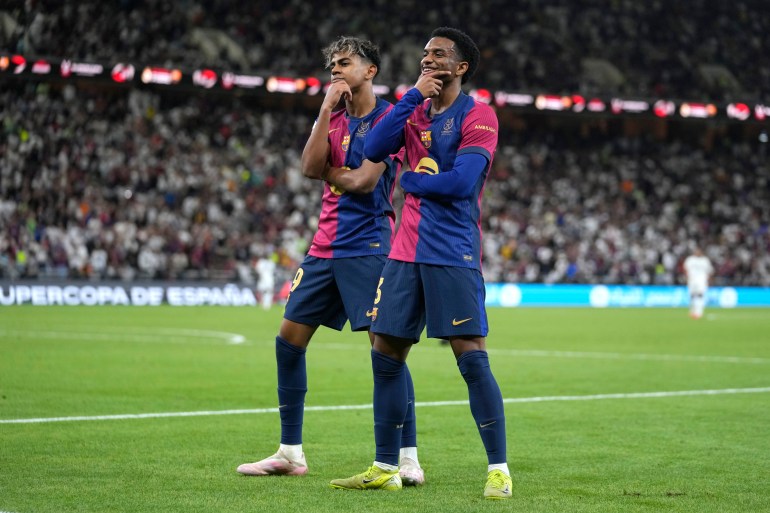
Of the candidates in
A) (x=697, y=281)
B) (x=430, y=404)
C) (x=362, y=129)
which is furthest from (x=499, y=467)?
(x=697, y=281)

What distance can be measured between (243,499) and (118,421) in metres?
3.24

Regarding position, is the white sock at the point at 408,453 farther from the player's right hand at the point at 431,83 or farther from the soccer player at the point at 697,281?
the soccer player at the point at 697,281

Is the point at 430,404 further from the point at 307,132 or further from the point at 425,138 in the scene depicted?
the point at 307,132

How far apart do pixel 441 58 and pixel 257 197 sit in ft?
102

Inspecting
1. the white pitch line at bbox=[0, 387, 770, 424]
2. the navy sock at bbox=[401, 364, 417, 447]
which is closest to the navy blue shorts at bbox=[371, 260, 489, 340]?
the navy sock at bbox=[401, 364, 417, 447]

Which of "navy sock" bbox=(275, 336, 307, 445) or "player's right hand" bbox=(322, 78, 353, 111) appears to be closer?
"player's right hand" bbox=(322, 78, 353, 111)

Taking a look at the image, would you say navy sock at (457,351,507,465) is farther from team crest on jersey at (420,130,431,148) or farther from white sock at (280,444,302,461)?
white sock at (280,444,302,461)

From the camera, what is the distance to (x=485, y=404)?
5.62 m

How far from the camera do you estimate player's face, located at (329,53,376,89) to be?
6223 millimetres

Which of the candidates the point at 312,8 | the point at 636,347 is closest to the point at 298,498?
the point at 636,347

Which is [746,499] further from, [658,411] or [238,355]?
[238,355]

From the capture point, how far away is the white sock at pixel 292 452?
6324 millimetres

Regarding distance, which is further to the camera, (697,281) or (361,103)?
(697,281)

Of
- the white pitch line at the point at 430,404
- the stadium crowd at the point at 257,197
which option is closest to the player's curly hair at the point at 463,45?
the white pitch line at the point at 430,404
